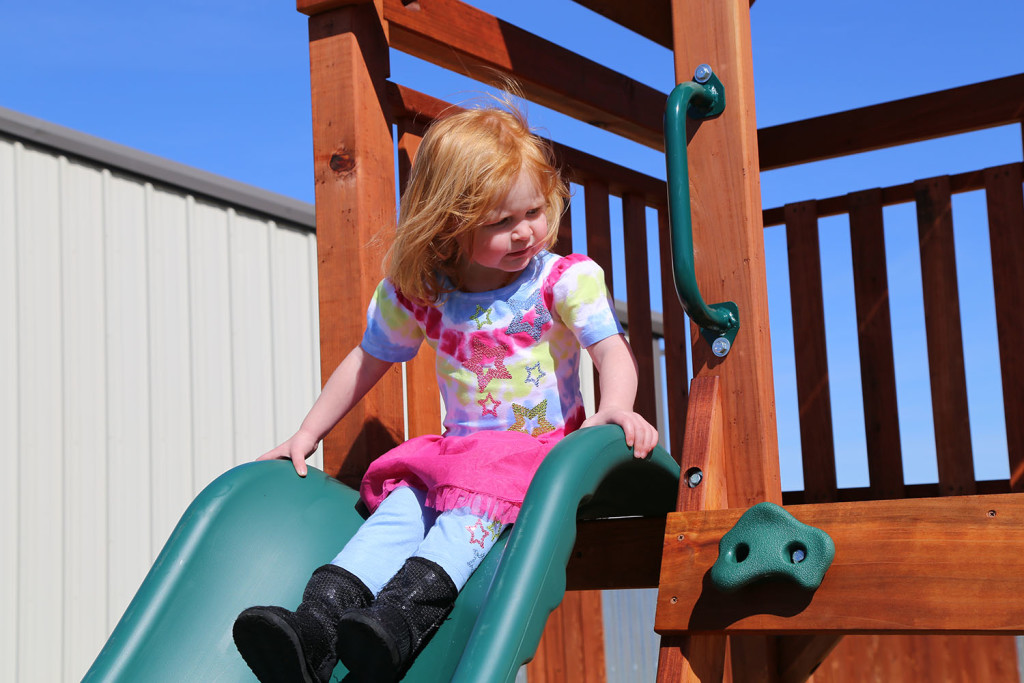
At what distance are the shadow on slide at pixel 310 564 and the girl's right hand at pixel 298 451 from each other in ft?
0.08

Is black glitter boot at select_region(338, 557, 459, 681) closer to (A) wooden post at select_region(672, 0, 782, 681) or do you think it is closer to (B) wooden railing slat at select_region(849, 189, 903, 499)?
(A) wooden post at select_region(672, 0, 782, 681)

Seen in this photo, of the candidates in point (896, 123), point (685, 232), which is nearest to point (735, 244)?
point (685, 232)

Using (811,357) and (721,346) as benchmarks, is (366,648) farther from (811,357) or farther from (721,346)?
(811,357)

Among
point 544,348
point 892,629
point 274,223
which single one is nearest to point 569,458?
point 544,348

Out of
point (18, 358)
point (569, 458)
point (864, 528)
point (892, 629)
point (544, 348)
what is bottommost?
point (892, 629)

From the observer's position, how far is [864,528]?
174cm

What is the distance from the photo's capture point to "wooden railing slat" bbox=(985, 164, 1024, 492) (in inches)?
145

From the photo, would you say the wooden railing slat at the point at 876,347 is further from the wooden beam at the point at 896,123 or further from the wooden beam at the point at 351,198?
the wooden beam at the point at 351,198

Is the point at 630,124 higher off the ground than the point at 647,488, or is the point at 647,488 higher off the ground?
the point at 630,124

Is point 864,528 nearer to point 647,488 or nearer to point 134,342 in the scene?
point 647,488

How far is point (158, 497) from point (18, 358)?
3.81ft

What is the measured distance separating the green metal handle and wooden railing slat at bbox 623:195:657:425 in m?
1.62

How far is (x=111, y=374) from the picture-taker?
20.1 ft

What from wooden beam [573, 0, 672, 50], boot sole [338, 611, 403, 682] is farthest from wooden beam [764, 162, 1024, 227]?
boot sole [338, 611, 403, 682]
